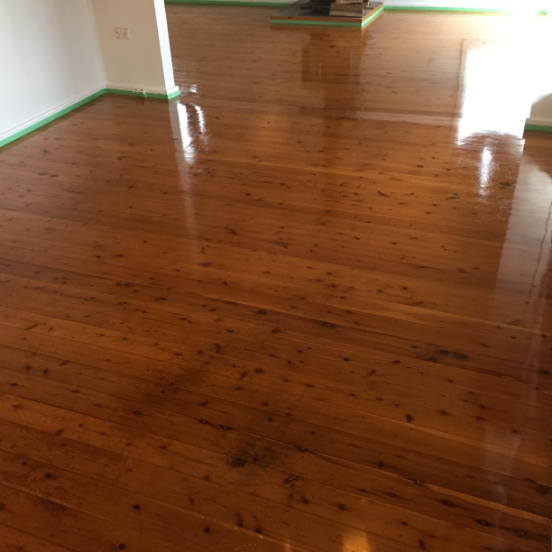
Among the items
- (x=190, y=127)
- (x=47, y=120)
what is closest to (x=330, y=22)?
(x=190, y=127)

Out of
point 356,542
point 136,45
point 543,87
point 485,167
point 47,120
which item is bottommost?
point 356,542

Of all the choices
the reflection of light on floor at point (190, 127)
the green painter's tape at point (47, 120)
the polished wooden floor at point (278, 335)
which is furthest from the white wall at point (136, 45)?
the polished wooden floor at point (278, 335)

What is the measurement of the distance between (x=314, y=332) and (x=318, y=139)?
7.16 feet

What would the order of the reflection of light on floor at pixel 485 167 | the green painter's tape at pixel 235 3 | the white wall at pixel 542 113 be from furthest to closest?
the green painter's tape at pixel 235 3 < the white wall at pixel 542 113 < the reflection of light on floor at pixel 485 167

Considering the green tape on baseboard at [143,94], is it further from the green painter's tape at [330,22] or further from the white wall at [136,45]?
the green painter's tape at [330,22]

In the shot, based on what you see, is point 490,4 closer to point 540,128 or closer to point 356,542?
point 540,128

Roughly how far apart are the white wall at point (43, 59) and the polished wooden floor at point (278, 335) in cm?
29


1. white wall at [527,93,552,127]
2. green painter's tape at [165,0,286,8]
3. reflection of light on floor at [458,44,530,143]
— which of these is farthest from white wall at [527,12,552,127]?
green painter's tape at [165,0,286,8]

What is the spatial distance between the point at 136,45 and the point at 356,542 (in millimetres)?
4538

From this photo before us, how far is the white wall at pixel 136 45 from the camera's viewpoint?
4727 mm

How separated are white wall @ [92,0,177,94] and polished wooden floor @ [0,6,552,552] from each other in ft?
2.64

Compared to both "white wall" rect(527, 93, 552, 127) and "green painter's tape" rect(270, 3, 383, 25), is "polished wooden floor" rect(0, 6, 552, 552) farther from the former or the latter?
"green painter's tape" rect(270, 3, 383, 25)

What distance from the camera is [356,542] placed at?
1.62 meters

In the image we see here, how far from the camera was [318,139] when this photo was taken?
4152 mm
